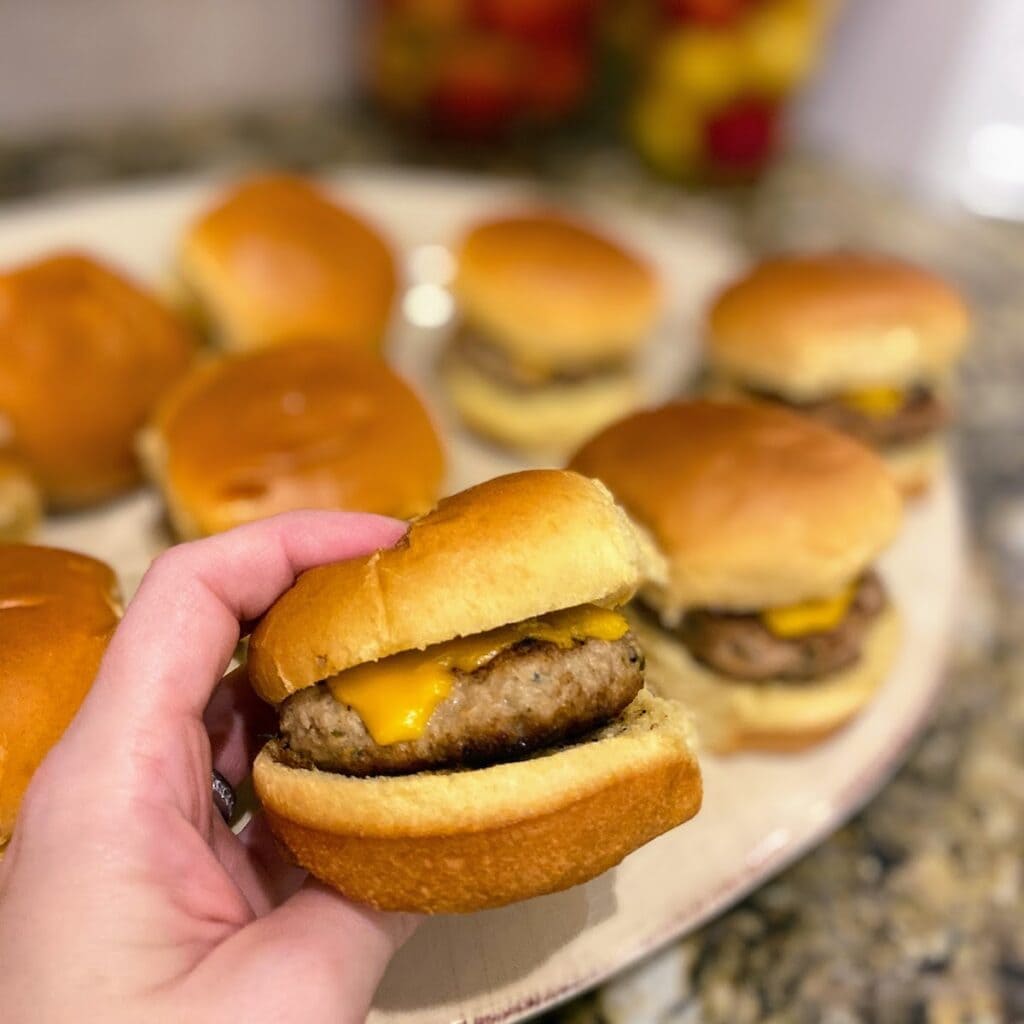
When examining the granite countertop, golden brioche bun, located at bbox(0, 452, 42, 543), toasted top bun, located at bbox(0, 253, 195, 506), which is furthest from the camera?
toasted top bun, located at bbox(0, 253, 195, 506)

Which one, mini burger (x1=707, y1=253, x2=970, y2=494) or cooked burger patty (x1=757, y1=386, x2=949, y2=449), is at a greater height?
mini burger (x1=707, y1=253, x2=970, y2=494)

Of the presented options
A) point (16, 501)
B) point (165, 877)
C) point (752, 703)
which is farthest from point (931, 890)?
point (16, 501)

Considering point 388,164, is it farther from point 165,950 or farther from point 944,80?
point 165,950

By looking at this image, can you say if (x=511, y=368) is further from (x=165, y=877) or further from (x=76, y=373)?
(x=165, y=877)

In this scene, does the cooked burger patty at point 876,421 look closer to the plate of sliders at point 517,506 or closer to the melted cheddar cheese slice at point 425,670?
the plate of sliders at point 517,506

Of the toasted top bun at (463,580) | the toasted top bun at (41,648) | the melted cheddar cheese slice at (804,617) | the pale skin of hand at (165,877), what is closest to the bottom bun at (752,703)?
the melted cheddar cheese slice at (804,617)

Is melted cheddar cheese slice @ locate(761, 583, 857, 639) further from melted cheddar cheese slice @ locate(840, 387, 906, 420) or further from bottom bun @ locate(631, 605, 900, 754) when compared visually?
melted cheddar cheese slice @ locate(840, 387, 906, 420)

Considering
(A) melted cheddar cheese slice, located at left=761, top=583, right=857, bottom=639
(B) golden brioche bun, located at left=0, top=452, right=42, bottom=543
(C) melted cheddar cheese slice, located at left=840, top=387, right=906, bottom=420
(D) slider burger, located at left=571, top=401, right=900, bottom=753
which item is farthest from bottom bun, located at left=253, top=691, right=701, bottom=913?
(C) melted cheddar cheese slice, located at left=840, top=387, right=906, bottom=420
